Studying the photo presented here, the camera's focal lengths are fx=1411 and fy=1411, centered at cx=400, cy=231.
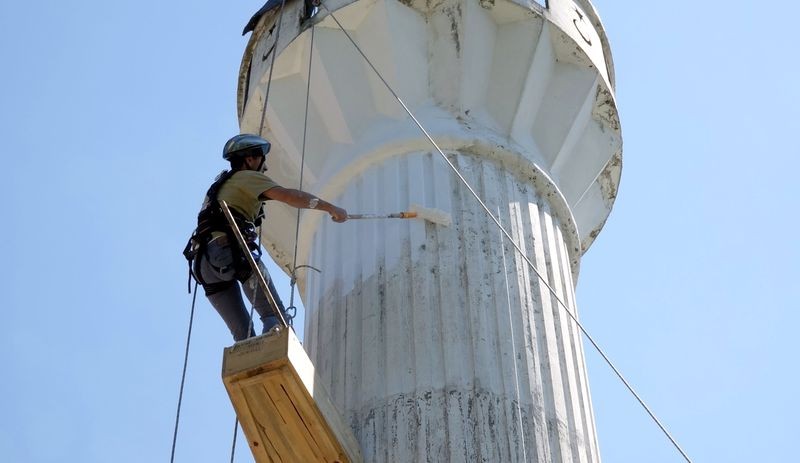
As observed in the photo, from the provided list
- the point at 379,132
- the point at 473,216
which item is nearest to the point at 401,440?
the point at 473,216

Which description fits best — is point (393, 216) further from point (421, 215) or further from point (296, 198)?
point (296, 198)

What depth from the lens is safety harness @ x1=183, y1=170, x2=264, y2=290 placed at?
393 inches

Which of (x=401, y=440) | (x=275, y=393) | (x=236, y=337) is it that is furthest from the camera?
(x=236, y=337)

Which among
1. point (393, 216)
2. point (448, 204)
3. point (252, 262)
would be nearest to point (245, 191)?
point (252, 262)

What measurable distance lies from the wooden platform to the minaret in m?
0.48

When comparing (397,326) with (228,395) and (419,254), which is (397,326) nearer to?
(419,254)

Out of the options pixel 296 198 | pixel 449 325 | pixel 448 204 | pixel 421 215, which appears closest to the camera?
pixel 296 198

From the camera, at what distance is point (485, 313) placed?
10.1 meters

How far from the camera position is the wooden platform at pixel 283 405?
854 centimetres

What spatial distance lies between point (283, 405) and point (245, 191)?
2000 mm

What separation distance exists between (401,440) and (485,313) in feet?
4.16

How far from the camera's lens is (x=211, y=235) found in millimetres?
10047

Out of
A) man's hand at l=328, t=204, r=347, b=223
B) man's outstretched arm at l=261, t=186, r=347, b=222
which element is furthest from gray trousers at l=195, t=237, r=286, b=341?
man's hand at l=328, t=204, r=347, b=223

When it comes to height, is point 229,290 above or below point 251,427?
above
